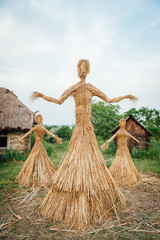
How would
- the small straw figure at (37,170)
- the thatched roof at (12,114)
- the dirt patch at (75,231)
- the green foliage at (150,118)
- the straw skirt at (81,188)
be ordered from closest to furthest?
1. the dirt patch at (75,231)
2. the straw skirt at (81,188)
3. the small straw figure at (37,170)
4. the thatched roof at (12,114)
5. the green foliage at (150,118)

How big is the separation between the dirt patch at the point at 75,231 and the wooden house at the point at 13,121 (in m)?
6.09

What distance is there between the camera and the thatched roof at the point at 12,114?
957cm

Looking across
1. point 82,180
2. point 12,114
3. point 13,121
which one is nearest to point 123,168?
point 82,180

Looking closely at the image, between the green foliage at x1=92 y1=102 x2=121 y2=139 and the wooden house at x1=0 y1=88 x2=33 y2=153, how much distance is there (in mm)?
10707

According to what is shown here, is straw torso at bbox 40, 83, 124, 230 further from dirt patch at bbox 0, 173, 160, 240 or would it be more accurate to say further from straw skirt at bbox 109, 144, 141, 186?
straw skirt at bbox 109, 144, 141, 186

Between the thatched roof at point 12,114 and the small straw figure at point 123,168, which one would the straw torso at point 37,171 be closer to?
the small straw figure at point 123,168

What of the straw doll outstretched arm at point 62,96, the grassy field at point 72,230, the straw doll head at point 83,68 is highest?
the straw doll head at point 83,68

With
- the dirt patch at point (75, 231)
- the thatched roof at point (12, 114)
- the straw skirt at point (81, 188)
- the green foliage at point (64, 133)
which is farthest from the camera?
the green foliage at point (64, 133)

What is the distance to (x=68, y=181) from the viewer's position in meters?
2.91

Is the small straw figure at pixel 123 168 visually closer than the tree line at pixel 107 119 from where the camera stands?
Yes

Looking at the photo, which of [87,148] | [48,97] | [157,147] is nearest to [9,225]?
[87,148]

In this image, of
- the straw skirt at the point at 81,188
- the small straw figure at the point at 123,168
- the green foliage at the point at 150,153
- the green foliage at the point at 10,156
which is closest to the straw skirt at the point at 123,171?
the small straw figure at the point at 123,168

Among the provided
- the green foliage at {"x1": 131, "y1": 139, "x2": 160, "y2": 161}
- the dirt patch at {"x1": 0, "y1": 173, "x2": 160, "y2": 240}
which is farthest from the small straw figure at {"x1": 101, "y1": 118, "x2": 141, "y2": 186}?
the green foliage at {"x1": 131, "y1": 139, "x2": 160, "y2": 161}

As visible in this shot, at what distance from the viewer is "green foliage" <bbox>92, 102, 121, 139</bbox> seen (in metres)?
19.8
